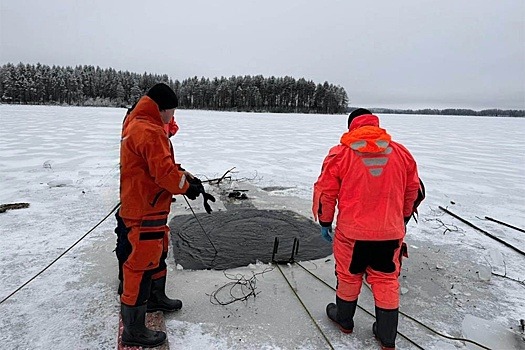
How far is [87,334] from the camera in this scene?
230 centimetres

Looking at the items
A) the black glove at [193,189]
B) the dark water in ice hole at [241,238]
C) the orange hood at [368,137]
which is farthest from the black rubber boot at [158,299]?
the orange hood at [368,137]

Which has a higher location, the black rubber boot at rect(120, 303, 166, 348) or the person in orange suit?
the person in orange suit

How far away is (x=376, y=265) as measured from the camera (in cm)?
224

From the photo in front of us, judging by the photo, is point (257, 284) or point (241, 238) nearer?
point (257, 284)

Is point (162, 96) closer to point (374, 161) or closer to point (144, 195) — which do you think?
point (144, 195)

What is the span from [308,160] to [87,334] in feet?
24.8

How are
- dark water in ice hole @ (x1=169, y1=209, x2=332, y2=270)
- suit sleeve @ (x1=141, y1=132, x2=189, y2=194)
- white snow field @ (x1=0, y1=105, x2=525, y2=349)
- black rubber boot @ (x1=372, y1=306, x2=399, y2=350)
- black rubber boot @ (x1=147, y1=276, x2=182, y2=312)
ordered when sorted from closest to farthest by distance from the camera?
suit sleeve @ (x1=141, y1=132, x2=189, y2=194) → black rubber boot @ (x1=372, y1=306, x2=399, y2=350) → white snow field @ (x1=0, y1=105, x2=525, y2=349) → black rubber boot @ (x1=147, y1=276, x2=182, y2=312) → dark water in ice hole @ (x1=169, y1=209, x2=332, y2=270)

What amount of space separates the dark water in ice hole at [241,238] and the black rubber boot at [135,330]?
1033mm

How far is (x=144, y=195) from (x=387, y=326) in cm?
168

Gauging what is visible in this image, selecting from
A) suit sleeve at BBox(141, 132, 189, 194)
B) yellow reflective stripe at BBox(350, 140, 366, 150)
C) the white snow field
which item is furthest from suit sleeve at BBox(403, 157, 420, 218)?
suit sleeve at BBox(141, 132, 189, 194)

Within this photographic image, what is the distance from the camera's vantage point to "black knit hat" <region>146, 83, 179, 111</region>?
218 cm

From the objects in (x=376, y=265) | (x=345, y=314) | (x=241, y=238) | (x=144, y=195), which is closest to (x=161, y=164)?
(x=144, y=195)

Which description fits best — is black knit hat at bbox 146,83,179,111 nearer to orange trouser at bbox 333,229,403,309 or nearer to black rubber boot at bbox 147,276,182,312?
black rubber boot at bbox 147,276,182,312

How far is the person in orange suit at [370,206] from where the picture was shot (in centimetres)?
216
